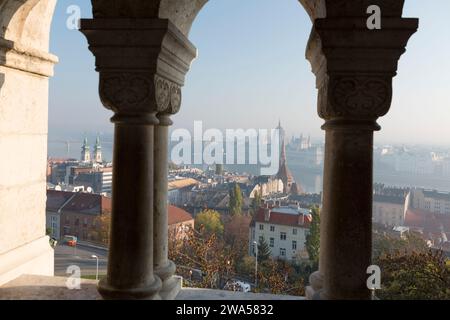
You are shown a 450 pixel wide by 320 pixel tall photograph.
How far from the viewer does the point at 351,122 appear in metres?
3.27

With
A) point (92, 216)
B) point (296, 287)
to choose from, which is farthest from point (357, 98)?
point (92, 216)

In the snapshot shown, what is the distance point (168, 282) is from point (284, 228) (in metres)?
13.9

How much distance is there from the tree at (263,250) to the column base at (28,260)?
13.1 m

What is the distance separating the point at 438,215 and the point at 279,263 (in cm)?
1033

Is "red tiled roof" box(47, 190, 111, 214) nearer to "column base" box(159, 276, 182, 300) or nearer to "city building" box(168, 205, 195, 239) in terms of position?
"city building" box(168, 205, 195, 239)

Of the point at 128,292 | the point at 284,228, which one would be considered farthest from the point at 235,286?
the point at 128,292

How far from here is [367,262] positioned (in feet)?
11.0

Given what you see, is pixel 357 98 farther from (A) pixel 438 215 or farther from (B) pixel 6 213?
(A) pixel 438 215

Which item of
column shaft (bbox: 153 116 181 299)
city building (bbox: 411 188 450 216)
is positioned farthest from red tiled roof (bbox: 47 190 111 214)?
city building (bbox: 411 188 450 216)

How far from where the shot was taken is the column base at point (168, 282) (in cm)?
425

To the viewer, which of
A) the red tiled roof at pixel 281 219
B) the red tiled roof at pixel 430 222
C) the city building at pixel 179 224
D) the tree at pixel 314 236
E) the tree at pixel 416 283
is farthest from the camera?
the red tiled roof at pixel 430 222

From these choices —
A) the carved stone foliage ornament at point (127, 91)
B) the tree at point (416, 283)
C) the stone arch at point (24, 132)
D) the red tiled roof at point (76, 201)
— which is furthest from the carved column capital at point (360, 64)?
the red tiled roof at point (76, 201)

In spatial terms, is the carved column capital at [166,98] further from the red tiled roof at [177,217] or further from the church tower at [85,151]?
the church tower at [85,151]

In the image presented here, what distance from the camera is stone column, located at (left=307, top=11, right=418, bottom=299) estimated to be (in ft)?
10.6
